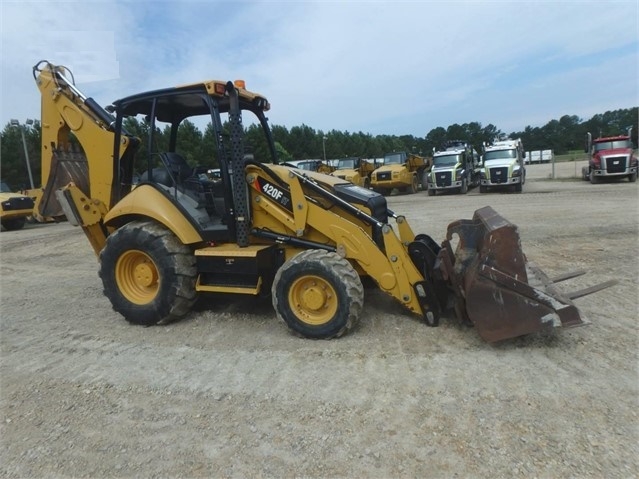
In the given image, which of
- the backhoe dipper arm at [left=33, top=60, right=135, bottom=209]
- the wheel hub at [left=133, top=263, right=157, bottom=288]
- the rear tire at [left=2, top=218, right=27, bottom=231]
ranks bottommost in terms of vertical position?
the rear tire at [left=2, top=218, right=27, bottom=231]

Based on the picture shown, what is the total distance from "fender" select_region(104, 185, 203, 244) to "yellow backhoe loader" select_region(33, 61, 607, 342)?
0.01 metres

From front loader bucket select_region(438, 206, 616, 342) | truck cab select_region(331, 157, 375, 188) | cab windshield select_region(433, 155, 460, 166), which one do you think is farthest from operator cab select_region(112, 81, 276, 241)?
truck cab select_region(331, 157, 375, 188)

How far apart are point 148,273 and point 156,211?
→ 73 centimetres

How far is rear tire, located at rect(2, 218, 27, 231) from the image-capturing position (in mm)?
16931

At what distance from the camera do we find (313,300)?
164 inches

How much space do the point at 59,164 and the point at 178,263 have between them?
2460mm

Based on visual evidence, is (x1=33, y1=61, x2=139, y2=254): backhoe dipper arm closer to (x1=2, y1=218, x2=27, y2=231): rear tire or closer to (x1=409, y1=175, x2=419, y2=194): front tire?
(x1=2, y1=218, x2=27, y2=231): rear tire

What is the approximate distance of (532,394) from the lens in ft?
9.93

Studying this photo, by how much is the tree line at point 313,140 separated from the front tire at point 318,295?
5.44 feet

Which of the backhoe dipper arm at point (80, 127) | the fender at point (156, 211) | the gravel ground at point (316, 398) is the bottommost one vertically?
the gravel ground at point (316, 398)

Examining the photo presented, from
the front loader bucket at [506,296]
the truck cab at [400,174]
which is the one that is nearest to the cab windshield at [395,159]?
the truck cab at [400,174]

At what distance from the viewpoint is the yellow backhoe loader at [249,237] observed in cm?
371

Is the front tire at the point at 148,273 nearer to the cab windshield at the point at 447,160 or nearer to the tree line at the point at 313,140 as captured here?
the tree line at the point at 313,140

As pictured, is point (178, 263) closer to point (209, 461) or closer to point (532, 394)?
point (209, 461)
